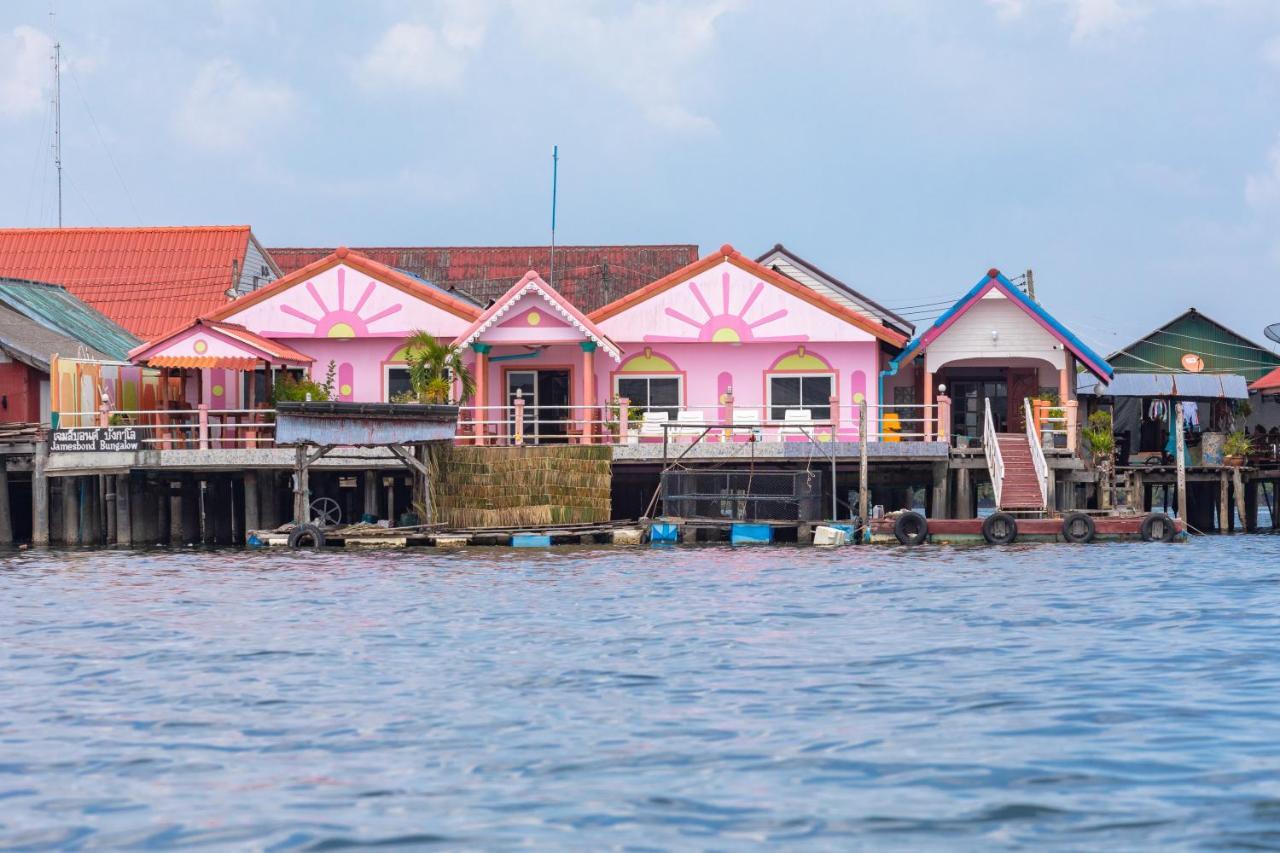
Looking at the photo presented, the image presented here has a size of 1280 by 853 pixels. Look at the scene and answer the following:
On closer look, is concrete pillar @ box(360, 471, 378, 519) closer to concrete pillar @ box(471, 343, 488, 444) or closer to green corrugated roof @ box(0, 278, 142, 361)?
concrete pillar @ box(471, 343, 488, 444)

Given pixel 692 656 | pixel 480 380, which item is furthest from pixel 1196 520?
pixel 692 656

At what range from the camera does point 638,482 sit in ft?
129

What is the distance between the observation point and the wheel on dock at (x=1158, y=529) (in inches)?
1309

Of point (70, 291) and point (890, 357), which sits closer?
point (890, 357)

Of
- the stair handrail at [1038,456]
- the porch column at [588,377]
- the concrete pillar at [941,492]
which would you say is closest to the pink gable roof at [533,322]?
the porch column at [588,377]

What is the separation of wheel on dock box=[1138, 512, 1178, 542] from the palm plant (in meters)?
15.1

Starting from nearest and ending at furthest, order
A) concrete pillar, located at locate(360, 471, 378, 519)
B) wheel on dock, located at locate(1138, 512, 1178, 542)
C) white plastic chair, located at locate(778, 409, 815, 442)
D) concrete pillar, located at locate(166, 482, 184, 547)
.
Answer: wheel on dock, located at locate(1138, 512, 1178, 542), concrete pillar, located at locate(360, 471, 378, 519), white plastic chair, located at locate(778, 409, 815, 442), concrete pillar, located at locate(166, 482, 184, 547)

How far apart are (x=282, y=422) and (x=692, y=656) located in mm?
16920

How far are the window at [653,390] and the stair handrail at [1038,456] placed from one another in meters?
8.56

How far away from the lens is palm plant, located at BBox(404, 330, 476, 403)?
36.7m

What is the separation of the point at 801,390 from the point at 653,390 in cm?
362

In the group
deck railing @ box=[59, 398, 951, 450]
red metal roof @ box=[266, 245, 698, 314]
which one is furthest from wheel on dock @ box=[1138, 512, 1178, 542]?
red metal roof @ box=[266, 245, 698, 314]

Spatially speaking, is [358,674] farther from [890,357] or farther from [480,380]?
[890,357]

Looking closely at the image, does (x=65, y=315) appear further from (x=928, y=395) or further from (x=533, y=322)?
(x=928, y=395)
